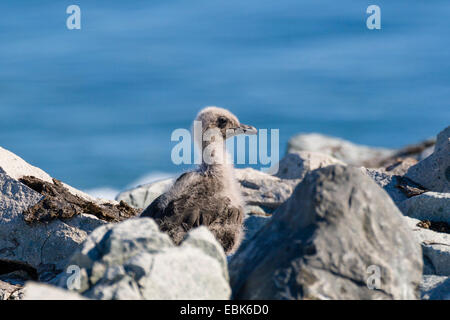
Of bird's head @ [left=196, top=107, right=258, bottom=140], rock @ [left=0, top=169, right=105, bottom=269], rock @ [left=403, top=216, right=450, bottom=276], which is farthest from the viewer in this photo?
bird's head @ [left=196, top=107, right=258, bottom=140]

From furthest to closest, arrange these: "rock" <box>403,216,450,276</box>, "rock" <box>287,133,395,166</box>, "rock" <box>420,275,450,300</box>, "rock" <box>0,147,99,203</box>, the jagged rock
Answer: "rock" <box>287,133,395,166</box> → "rock" <box>0,147,99,203</box> → the jagged rock → "rock" <box>403,216,450,276</box> → "rock" <box>420,275,450,300</box>

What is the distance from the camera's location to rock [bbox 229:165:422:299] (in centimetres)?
671

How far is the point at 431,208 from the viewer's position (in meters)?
11.1

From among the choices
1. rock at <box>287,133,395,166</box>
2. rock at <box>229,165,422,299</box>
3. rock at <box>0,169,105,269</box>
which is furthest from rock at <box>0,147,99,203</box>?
rock at <box>287,133,395,166</box>

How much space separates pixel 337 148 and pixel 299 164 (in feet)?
41.9

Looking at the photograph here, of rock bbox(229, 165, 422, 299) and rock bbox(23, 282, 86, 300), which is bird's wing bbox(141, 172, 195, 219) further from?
rock bbox(23, 282, 86, 300)

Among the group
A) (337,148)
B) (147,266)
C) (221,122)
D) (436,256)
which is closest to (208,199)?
(221,122)

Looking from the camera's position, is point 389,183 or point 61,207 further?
point 389,183

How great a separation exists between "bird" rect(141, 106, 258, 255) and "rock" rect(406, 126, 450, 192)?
12.9ft

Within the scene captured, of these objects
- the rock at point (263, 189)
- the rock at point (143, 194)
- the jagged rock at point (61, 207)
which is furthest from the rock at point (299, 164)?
the jagged rock at point (61, 207)

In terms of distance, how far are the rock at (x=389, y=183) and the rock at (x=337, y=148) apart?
13.9 metres

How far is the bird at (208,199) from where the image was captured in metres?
9.82

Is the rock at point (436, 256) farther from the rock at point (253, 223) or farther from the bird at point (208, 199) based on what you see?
the rock at point (253, 223)

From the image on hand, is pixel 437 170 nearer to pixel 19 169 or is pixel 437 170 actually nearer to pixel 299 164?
pixel 299 164
